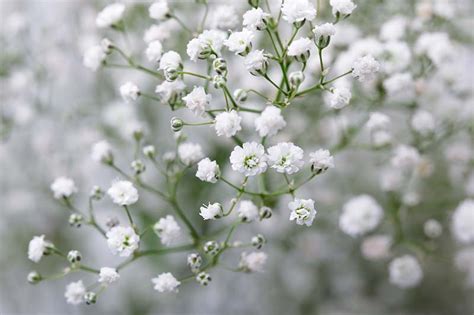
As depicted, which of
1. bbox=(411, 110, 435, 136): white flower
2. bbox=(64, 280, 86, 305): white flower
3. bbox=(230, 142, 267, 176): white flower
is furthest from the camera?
bbox=(411, 110, 435, 136): white flower

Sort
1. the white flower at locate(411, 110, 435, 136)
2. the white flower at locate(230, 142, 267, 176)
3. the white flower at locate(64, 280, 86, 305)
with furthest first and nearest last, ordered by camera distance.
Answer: the white flower at locate(411, 110, 435, 136) < the white flower at locate(64, 280, 86, 305) < the white flower at locate(230, 142, 267, 176)

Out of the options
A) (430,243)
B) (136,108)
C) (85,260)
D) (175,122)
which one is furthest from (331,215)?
(175,122)

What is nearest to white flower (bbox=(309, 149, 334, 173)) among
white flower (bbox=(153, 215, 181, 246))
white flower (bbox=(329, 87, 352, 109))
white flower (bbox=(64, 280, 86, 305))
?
white flower (bbox=(329, 87, 352, 109))

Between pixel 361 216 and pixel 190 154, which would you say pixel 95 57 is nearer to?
pixel 190 154

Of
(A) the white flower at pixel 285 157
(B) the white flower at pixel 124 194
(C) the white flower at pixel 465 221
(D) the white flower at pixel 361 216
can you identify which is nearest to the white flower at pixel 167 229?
(B) the white flower at pixel 124 194

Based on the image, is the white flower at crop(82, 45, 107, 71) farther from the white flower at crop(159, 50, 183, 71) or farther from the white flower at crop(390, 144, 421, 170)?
the white flower at crop(390, 144, 421, 170)

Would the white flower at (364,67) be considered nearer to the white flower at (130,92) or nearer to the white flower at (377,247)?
the white flower at (130,92)

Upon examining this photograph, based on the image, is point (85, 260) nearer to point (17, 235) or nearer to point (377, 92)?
point (17, 235)
